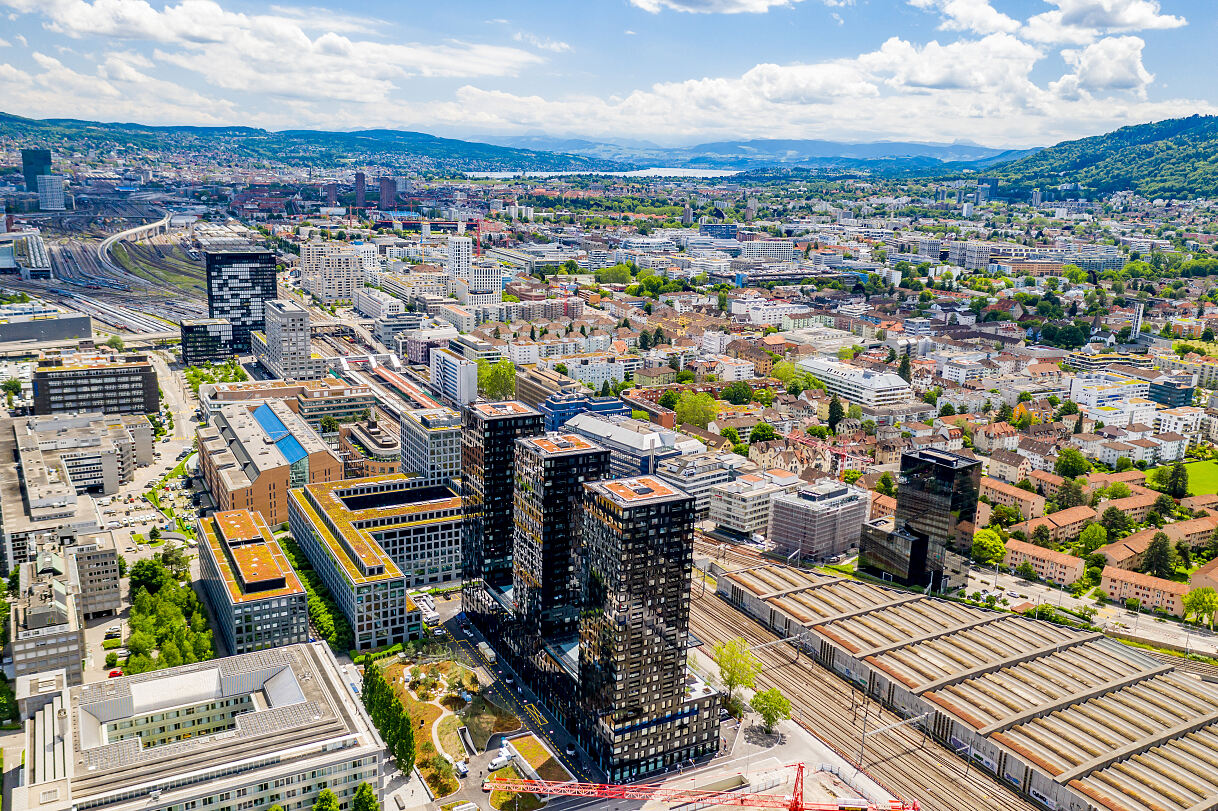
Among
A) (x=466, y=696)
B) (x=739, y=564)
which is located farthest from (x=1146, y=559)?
(x=466, y=696)

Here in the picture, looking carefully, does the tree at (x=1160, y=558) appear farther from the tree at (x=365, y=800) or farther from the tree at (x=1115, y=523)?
the tree at (x=365, y=800)

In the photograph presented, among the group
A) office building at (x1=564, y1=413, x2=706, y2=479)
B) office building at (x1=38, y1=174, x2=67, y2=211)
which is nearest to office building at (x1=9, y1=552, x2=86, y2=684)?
office building at (x1=564, y1=413, x2=706, y2=479)

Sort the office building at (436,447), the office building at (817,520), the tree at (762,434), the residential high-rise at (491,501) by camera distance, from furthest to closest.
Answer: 1. the tree at (762,434)
2. the office building at (817,520)
3. the office building at (436,447)
4. the residential high-rise at (491,501)

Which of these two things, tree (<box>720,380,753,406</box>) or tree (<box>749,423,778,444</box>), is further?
tree (<box>720,380,753,406</box>)

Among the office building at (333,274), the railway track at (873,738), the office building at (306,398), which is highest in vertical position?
the office building at (333,274)

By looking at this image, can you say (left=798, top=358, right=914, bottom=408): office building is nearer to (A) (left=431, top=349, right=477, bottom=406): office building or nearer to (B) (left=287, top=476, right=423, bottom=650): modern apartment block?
(A) (left=431, top=349, right=477, bottom=406): office building

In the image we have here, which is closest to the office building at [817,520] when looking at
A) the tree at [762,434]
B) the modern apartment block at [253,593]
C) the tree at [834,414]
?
the tree at [762,434]
